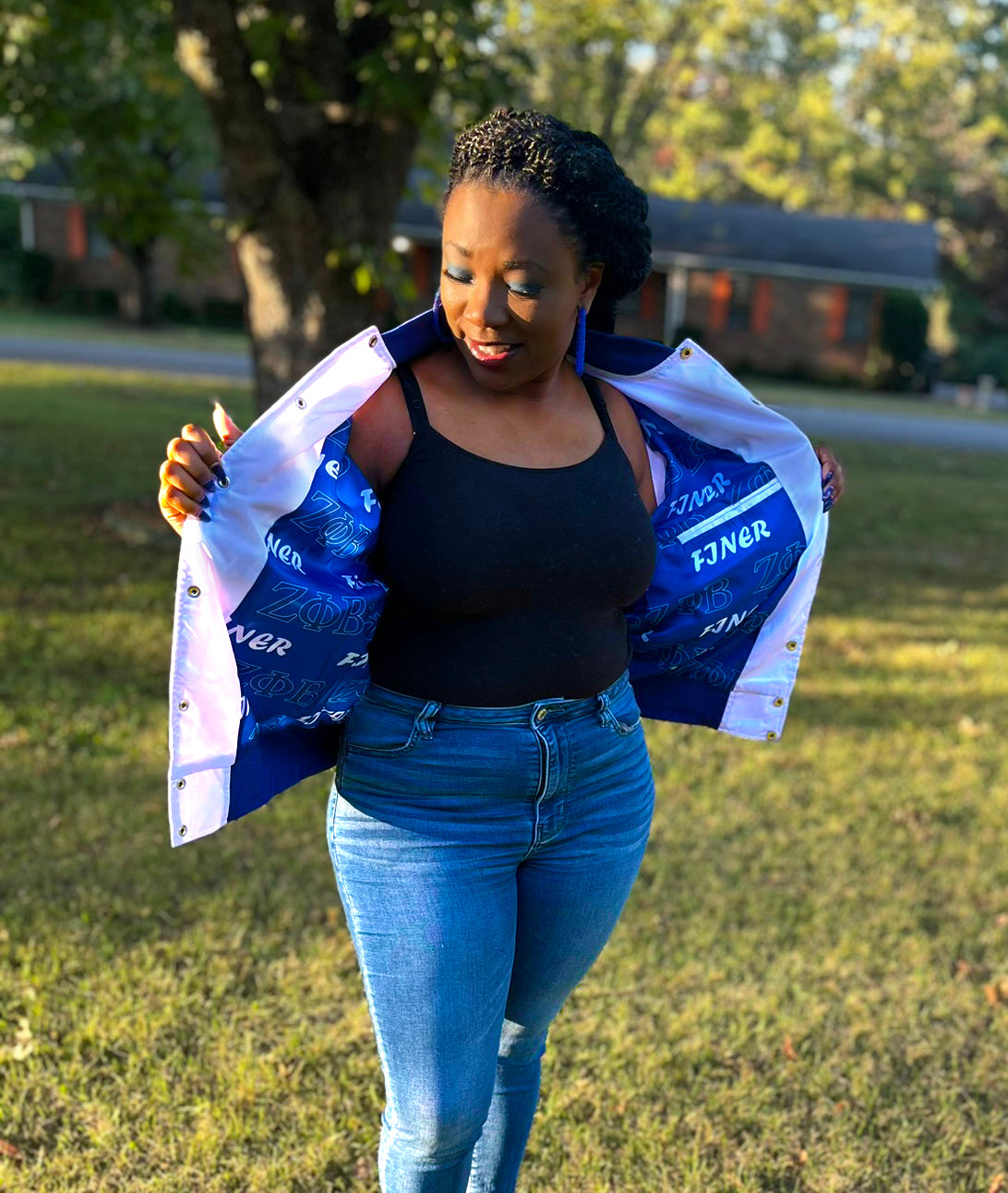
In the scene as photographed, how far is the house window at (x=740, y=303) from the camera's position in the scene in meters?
30.3

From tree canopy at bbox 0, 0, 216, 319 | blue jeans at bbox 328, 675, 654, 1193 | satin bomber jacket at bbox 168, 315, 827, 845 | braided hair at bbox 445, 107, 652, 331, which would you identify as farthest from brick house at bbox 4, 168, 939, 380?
blue jeans at bbox 328, 675, 654, 1193

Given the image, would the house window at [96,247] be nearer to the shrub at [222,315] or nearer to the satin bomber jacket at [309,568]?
the shrub at [222,315]

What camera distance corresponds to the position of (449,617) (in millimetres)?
1963

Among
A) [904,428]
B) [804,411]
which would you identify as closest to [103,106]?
[904,428]

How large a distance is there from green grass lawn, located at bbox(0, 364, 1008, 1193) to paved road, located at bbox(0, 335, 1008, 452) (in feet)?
42.5

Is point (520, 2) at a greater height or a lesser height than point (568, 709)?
greater

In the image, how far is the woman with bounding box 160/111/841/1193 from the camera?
6.30 ft

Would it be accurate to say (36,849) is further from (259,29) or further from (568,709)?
(259,29)

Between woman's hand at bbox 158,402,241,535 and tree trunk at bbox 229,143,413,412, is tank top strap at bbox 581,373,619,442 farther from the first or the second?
tree trunk at bbox 229,143,413,412

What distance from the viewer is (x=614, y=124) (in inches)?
903

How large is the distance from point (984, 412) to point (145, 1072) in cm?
2540

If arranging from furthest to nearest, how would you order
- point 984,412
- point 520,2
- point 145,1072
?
point 984,412 → point 520,2 → point 145,1072

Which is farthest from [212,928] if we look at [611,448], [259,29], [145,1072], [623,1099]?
[259,29]

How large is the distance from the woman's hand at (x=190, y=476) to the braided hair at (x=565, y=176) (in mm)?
590
